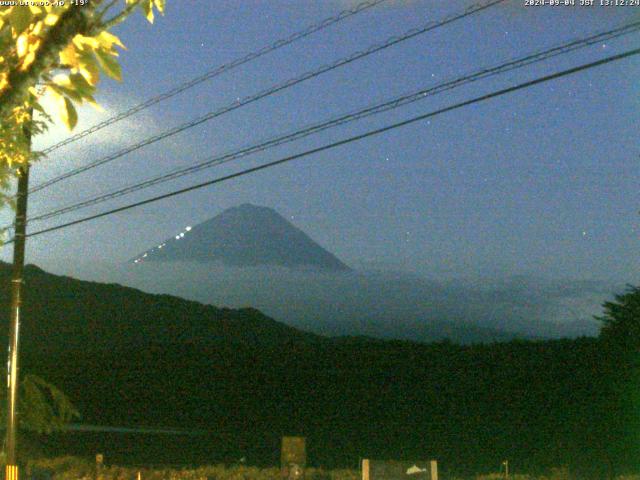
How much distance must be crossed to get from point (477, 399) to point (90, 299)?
2120 inches

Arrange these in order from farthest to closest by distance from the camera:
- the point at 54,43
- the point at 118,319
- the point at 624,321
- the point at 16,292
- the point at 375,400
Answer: the point at 118,319 → the point at 375,400 → the point at 624,321 → the point at 16,292 → the point at 54,43

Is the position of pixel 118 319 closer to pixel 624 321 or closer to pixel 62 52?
pixel 624 321

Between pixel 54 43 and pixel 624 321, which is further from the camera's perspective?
pixel 624 321

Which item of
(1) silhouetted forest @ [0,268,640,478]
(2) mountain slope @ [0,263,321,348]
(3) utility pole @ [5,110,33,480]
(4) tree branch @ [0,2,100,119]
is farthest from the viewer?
(2) mountain slope @ [0,263,321,348]

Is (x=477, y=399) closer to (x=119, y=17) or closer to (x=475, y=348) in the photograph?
(x=475, y=348)

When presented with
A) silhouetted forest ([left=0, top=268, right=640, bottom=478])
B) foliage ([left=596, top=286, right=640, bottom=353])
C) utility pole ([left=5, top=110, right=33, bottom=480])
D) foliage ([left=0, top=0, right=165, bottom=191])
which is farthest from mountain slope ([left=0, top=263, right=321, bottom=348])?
foliage ([left=0, top=0, right=165, bottom=191])

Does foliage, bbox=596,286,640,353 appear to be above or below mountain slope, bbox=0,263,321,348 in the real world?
below

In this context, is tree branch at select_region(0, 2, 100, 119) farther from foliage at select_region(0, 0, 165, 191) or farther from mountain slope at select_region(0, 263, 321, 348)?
mountain slope at select_region(0, 263, 321, 348)

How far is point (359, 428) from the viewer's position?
3875cm

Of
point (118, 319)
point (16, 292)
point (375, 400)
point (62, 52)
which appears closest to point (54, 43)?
point (62, 52)

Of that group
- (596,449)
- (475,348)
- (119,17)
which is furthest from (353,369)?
(119,17)

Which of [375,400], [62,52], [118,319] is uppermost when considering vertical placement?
[118,319]

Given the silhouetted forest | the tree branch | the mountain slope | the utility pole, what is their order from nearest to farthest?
1. the tree branch
2. the utility pole
3. the silhouetted forest
4. the mountain slope

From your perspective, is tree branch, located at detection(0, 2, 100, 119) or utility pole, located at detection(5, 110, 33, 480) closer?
tree branch, located at detection(0, 2, 100, 119)
